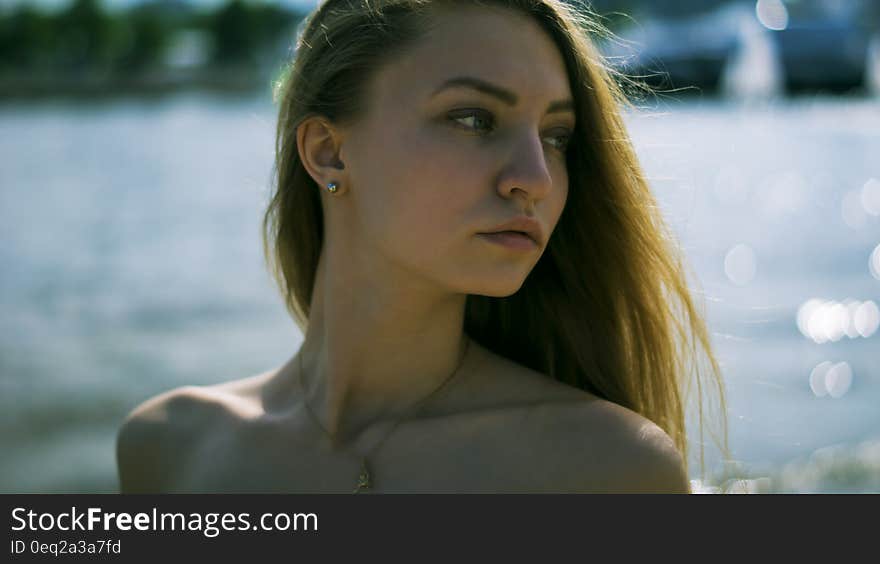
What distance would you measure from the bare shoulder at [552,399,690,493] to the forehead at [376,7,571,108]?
2.06 feet

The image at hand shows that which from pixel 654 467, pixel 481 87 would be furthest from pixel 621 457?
pixel 481 87

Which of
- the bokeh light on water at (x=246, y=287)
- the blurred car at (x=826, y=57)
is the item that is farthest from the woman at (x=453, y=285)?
the blurred car at (x=826, y=57)

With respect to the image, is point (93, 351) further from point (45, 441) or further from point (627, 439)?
point (627, 439)

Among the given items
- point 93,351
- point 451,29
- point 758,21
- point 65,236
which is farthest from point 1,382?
point 758,21

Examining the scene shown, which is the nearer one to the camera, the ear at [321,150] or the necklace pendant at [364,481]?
the necklace pendant at [364,481]

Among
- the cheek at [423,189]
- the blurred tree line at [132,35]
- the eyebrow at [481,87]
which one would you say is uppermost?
the blurred tree line at [132,35]

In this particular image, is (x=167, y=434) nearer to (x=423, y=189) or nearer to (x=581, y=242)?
(x=423, y=189)

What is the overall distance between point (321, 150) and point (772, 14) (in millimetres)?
56250

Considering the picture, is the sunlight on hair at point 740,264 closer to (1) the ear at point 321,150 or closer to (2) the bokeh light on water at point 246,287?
(2) the bokeh light on water at point 246,287

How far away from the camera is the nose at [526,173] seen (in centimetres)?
203

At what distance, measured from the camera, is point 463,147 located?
6.68 feet

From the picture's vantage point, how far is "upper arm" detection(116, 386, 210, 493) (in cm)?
247

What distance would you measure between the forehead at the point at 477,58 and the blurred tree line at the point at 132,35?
5358 cm
